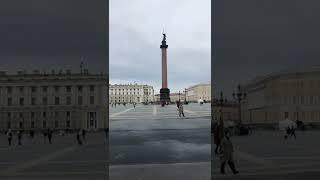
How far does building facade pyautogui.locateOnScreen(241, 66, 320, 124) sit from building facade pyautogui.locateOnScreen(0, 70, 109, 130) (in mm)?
5157

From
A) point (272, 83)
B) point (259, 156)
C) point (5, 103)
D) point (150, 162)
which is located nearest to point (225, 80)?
point (272, 83)

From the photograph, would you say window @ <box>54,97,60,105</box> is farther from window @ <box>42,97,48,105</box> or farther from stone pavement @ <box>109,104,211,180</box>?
stone pavement @ <box>109,104,211,180</box>

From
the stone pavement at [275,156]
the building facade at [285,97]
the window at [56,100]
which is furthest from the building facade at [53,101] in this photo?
the building facade at [285,97]

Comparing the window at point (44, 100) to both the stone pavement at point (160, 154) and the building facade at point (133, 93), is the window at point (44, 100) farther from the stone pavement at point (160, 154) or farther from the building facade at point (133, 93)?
the building facade at point (133, 93)

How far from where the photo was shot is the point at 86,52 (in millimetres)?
12586

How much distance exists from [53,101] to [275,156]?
7.92 meters

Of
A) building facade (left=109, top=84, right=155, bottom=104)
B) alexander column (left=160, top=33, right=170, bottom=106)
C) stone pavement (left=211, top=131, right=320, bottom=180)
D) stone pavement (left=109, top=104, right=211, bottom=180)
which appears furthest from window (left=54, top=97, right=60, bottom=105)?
building facade (left=109, top=84, right=155, bottom=104)

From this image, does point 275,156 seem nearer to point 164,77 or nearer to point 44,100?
point 44,100

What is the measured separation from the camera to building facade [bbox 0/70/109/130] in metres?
14.8

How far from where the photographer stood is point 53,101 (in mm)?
15781

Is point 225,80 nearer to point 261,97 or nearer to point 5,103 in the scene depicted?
point 261,97

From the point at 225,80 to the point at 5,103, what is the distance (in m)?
7.86

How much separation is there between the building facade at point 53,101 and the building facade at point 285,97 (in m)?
5.16

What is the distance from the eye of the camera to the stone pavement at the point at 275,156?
1033 cm
